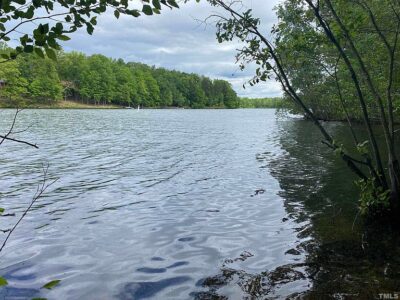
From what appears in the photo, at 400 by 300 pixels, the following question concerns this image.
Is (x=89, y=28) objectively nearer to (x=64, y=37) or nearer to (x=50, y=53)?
(x=64, y=37)

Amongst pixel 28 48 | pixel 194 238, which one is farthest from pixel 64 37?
pixel 194 238

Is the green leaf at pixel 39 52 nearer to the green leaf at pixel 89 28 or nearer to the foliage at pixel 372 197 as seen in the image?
the green leaf at pixel 89 28

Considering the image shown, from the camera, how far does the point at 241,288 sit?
24.9ft

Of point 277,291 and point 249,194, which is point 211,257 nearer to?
point 277,291

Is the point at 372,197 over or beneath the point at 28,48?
beneath

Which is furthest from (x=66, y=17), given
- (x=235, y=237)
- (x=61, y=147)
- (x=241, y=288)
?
(x=61, y=147)

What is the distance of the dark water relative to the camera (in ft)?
25.1

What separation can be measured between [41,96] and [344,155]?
815cm

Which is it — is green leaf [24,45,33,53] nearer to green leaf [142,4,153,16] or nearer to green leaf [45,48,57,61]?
green leaf [45,48,57,61]

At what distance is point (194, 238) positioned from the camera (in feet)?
35.0

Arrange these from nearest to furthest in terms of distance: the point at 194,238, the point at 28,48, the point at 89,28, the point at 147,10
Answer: the point at 28,48
the point at 147,10
the point at 89,28
the point at 194,238

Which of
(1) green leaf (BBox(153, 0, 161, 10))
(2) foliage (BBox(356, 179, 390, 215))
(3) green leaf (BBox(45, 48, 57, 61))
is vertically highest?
(1) green leaf (BBox(153, 0, 161, 10))

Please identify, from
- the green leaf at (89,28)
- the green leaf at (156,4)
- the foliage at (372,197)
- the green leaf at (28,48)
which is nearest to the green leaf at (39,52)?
the green leaf at (28,48)

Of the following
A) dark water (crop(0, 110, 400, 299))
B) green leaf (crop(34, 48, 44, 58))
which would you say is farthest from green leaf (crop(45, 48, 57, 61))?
dark water (crop(0, 110, 400, 299))
